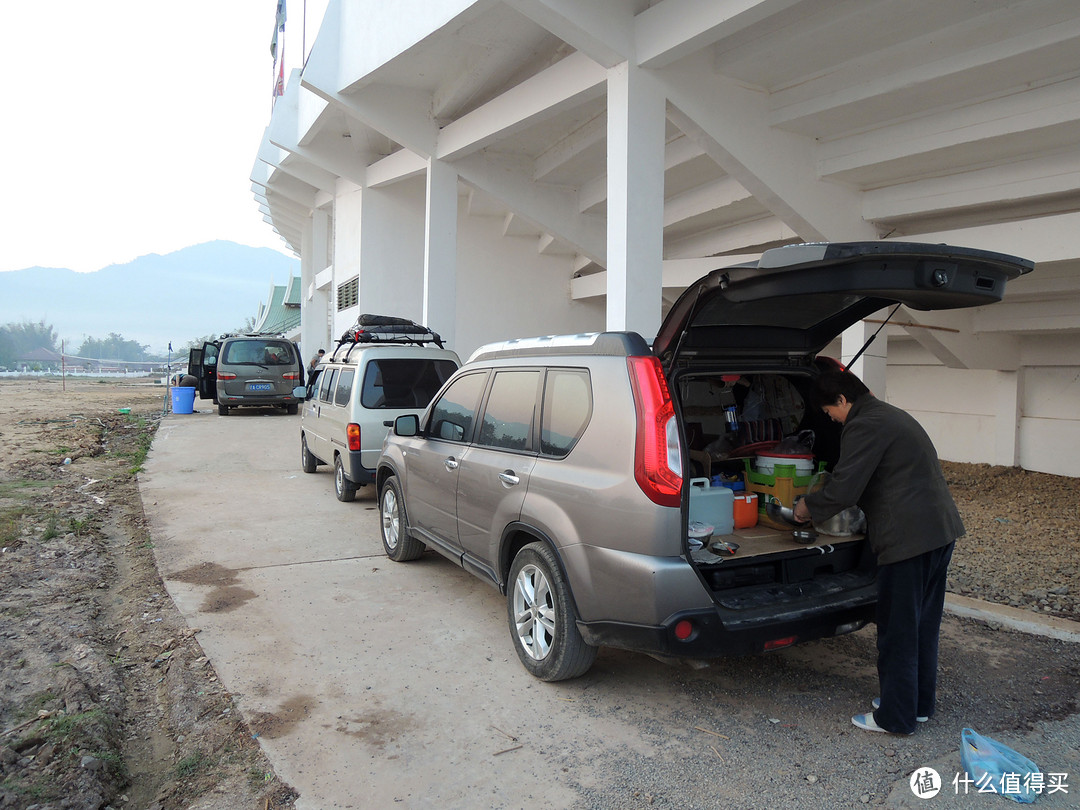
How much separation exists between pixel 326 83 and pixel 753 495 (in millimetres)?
10239

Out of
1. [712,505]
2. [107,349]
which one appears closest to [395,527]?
[712,505]

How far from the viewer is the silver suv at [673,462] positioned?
10.6ft

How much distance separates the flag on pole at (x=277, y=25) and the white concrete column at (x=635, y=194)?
63.9 feet

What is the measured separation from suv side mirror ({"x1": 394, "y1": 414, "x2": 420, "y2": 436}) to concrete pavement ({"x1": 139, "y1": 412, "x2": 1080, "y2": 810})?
116 cm

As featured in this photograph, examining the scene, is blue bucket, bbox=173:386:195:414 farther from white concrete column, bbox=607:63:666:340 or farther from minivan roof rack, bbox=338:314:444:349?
white concrete column, bbox=607:63:666:340

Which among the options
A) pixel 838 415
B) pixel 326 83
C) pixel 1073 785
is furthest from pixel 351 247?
pixel 1073 785

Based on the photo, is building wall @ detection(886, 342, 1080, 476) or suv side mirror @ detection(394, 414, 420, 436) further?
building wall @ detection(886, 342, 1080, 476)

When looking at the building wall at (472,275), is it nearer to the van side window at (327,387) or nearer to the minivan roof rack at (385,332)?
the minivan roof rack at (385,332)

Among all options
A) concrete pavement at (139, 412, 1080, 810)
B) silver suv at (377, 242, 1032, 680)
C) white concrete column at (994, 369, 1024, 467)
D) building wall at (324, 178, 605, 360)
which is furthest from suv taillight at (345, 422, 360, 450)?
white concrete column at (994, 369, 1024, 467)

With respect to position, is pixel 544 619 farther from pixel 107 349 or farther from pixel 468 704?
pixel 107 349

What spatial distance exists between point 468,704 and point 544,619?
0.57m

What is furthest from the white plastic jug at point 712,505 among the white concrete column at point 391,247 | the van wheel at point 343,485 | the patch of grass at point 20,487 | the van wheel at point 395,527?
the white concrete column at point 391,247

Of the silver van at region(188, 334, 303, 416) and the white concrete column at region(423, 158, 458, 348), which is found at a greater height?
the white concrete column at region(423, 158, 458, 348)

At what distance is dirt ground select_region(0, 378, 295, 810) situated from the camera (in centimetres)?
296
